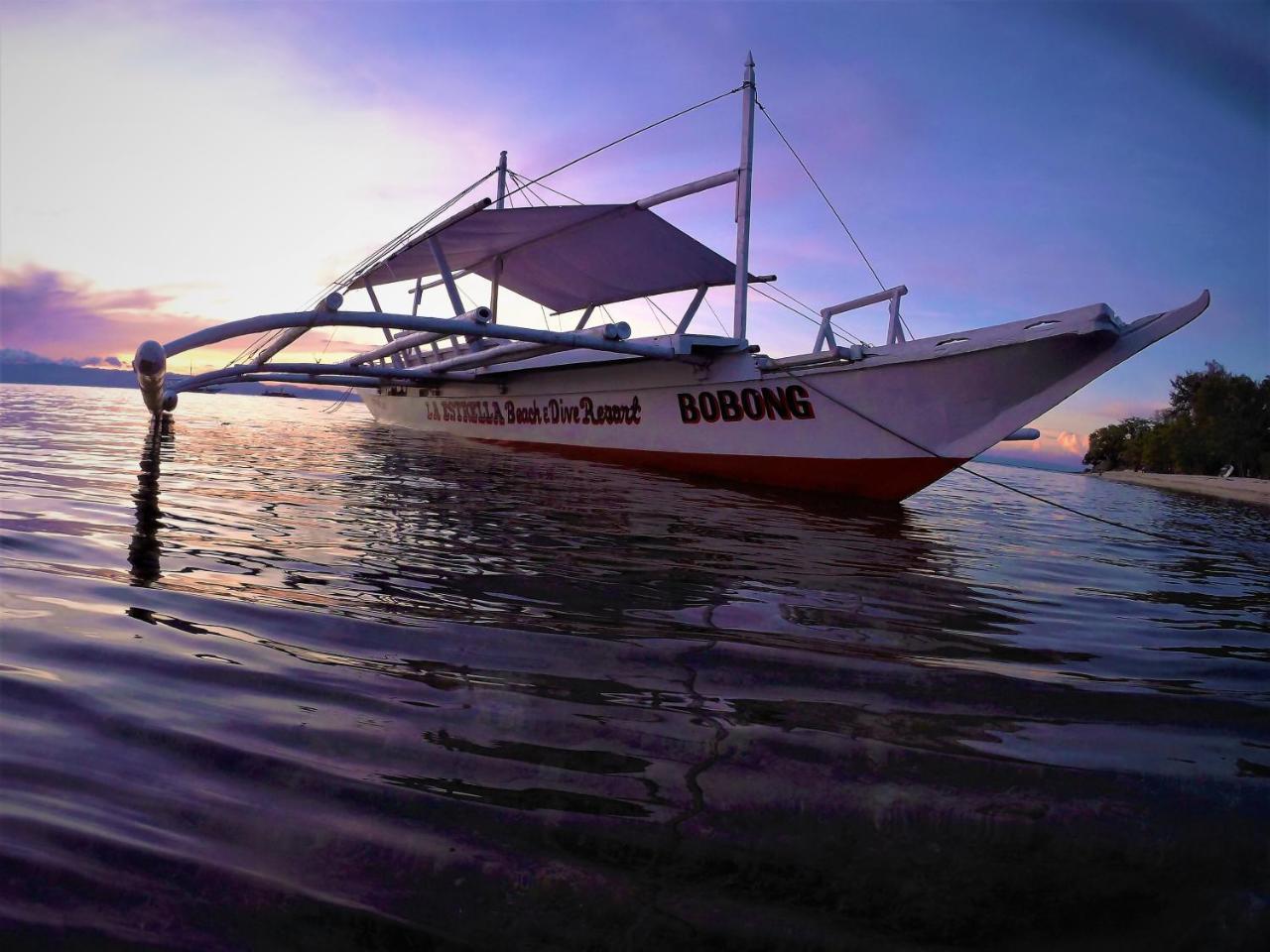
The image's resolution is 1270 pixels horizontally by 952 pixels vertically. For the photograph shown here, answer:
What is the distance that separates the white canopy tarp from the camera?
9.44 meters

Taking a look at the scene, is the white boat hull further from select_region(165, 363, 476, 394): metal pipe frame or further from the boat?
select_region(165, 363, 476, 394): metal pipe frame

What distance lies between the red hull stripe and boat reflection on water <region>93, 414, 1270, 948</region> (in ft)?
14.3

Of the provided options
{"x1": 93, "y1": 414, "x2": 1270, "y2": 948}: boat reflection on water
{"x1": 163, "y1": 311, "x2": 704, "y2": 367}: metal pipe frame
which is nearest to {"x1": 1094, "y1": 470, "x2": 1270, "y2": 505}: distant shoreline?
{"x1": 163, "y1": 311, "x2": 704, "y2": 367}: metal pipe frame

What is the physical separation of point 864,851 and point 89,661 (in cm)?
176

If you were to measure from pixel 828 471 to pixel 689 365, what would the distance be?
2.14 m

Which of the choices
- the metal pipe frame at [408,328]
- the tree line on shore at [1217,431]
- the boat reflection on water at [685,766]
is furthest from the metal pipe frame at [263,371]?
the tree line on shore at [1217,431]

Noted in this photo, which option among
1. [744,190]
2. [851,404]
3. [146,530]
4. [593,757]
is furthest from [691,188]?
[593,757]

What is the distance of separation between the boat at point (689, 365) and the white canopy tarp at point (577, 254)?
0.13 feet

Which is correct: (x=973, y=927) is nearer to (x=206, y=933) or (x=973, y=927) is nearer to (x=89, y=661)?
(x=206, y=933)

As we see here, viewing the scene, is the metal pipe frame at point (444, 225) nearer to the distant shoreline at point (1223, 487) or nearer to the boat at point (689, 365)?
the boat at point (689, 365)

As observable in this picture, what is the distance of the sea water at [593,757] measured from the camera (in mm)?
972

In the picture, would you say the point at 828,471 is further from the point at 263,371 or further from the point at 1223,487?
the point at 1223,487

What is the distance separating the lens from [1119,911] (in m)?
1.03

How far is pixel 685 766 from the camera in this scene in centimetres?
138
